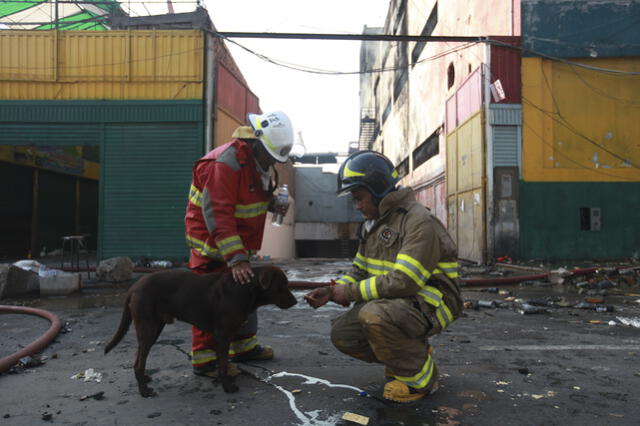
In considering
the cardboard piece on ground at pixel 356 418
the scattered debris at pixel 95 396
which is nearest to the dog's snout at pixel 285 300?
the cardboard piece on ground at pixel 356 418

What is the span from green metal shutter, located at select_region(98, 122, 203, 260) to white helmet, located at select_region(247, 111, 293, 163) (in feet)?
30.9

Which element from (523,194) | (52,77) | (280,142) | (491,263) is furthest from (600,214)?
(52,77)

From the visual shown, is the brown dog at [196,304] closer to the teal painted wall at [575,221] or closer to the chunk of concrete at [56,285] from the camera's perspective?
the chunk of concrete at [56,285]

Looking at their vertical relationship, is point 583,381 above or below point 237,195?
below

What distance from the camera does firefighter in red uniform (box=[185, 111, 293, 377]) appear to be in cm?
309

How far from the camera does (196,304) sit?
2.87 metres

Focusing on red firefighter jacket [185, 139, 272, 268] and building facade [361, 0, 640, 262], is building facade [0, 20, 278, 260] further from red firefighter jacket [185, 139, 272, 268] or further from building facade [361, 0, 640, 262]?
red firefighter jacket [185, 139, 272, 268]

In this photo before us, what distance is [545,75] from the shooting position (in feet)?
38.8

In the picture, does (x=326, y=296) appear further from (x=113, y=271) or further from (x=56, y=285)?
(x=113, y=271)

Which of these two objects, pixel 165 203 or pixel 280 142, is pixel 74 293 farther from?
pixel 280 142

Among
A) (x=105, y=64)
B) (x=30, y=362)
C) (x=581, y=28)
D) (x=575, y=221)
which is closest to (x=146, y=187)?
(x=105, y=64)

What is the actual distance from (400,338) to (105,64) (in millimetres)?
12566

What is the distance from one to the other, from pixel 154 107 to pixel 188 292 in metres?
10.6

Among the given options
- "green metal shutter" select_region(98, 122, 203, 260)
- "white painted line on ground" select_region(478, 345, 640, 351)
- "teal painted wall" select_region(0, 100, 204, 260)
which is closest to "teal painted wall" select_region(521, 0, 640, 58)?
"teal painted wall" select_region(0, 100, 204, 260)
